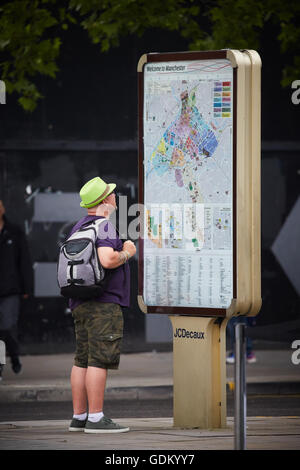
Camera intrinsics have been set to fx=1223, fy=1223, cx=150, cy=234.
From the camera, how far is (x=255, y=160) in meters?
8.42

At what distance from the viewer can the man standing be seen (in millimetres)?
8492

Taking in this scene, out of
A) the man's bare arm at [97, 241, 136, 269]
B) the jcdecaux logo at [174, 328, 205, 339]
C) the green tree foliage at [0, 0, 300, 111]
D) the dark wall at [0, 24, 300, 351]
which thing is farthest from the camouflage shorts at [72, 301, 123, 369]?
the dark wall at [0, 24, 300, 351]

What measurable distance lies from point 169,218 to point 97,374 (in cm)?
124

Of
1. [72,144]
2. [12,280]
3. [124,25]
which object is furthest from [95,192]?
[72,144]

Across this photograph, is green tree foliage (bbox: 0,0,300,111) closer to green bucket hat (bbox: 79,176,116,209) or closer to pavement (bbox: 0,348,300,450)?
pavement (bbox: 0,348,300,450)

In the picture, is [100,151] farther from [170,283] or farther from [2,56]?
[170,283]

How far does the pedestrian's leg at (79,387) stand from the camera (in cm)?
868

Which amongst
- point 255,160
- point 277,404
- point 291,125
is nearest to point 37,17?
point 291,125

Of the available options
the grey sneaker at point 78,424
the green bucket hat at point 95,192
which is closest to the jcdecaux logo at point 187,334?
the grey sneaker at point 78,424

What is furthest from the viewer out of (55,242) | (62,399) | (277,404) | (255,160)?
(55,242)

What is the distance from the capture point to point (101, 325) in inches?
335

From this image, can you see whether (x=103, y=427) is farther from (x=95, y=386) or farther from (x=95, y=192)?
(x=95, y=192)

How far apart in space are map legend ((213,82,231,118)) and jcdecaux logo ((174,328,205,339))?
155 centimetres

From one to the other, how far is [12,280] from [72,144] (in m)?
2.92
